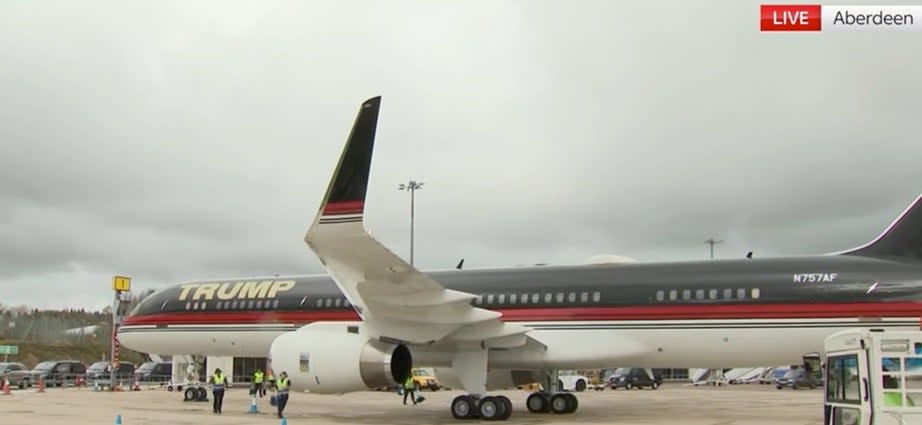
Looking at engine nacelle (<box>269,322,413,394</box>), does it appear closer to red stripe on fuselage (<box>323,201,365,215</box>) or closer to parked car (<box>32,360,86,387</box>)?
red stripe on fuselage (<box>323,201,365,215</box>)

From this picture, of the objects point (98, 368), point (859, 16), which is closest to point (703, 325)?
point (859, 16)

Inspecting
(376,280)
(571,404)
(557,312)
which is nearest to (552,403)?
(571,404)

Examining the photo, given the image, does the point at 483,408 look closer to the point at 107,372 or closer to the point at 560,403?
the point at 560,403

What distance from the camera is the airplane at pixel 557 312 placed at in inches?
583

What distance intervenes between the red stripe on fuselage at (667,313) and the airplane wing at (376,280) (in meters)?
1.06

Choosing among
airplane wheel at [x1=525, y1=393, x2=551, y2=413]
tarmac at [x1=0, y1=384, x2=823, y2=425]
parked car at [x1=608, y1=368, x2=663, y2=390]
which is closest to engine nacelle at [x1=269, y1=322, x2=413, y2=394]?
tarmac at [x1=0, y1=384, x2=823, y2=425]

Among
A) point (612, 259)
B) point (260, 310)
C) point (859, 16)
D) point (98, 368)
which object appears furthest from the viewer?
point (98, 368)

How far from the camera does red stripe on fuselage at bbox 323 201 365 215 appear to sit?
45.2 feet

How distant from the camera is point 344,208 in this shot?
13789mm

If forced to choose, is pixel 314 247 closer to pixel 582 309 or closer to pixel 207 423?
pixel 207 423

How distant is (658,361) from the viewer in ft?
57.0

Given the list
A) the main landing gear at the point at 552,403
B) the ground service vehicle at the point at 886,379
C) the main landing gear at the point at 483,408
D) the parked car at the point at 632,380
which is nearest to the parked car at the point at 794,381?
the parked car at the point at 632,380

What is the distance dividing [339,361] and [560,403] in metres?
6.10

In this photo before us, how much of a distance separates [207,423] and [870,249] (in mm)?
12781
